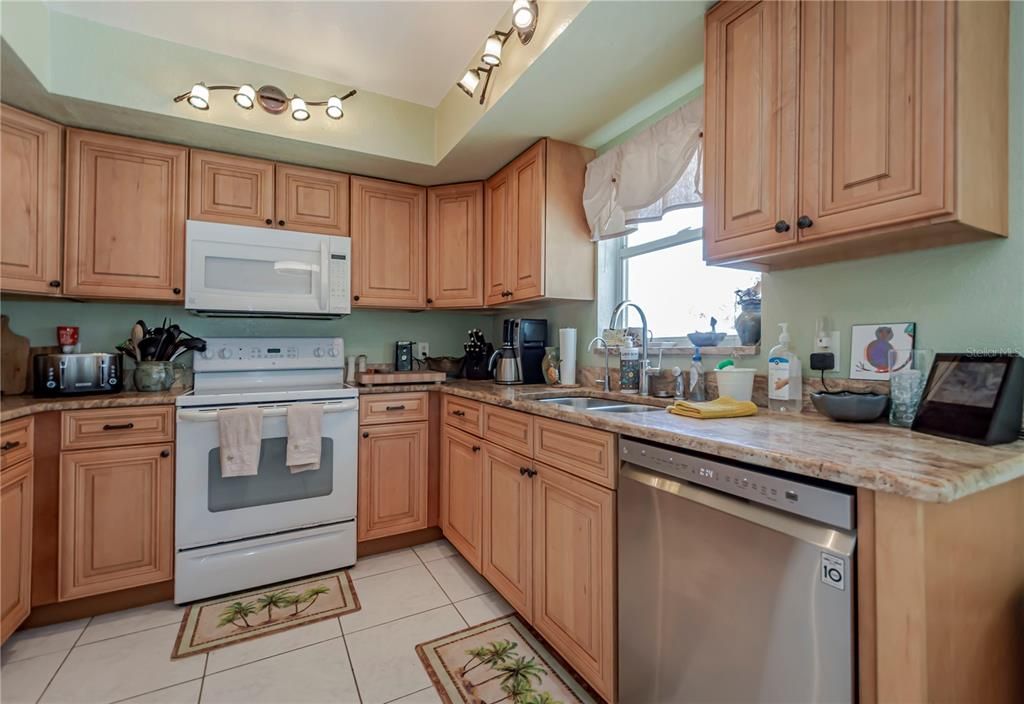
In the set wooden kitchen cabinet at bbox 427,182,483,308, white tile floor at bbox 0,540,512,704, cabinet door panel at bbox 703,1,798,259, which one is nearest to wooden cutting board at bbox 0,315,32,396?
white tile floor at bbox 0,540,512,704

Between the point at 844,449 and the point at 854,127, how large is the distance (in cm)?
78

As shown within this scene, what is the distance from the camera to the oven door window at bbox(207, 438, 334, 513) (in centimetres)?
204

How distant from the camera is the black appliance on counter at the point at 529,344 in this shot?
2574 mm

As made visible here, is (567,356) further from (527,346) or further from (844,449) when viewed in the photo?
(844,449)

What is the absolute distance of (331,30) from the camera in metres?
1.92

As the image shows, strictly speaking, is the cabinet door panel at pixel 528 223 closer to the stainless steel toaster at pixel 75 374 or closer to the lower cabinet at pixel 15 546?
the stainless steel toaster at pixel 75 374

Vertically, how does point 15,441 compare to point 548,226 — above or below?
below

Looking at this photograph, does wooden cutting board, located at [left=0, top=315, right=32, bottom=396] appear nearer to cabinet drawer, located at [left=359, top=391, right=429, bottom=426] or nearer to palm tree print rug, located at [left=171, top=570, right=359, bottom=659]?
palm tree print rug, located at [left=171, top=570, right=359, bottom=659]

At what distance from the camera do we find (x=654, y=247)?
2.17 m

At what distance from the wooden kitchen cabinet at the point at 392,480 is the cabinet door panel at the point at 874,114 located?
6.71 feet

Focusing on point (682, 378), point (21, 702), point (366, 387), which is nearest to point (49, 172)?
point (366, 387)

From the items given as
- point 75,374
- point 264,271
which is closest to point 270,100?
point 264,271

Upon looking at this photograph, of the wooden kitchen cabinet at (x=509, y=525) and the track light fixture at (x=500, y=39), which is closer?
the track light fixture at (x=500, y=39)

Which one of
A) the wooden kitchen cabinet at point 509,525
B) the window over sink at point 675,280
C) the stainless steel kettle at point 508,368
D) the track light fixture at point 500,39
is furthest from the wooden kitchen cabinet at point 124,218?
the window over sink at point 675,280
